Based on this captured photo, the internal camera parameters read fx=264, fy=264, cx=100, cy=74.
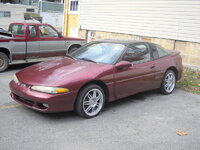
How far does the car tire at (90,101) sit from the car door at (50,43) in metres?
5.25

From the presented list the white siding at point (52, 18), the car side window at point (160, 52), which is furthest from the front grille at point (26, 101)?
the white siding at point (52, 18)

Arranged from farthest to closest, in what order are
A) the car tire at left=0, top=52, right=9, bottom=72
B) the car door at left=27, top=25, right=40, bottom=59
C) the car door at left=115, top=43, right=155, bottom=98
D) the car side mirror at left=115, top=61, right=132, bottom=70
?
the car door at left=27, top=25, right=40, bottom=59
the car tire at left=0, top=52, right=9, bottom=72
the car door at left=115, top=43, right=155, bottom=98
the car side mirror at left=115, top=61, right=132, bottom=70

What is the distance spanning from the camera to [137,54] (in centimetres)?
596

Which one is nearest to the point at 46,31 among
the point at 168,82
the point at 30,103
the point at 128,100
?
the point at 128,100

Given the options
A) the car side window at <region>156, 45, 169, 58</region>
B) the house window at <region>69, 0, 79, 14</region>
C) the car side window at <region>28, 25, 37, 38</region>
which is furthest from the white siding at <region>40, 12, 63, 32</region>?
the car side window at <region>156, 45, 169, 58</region>

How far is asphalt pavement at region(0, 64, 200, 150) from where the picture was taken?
12.7 ft

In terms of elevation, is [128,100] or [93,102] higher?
[93,102]

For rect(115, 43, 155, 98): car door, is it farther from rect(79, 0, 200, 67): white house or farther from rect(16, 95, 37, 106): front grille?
rect(79, 0, 200, 67): white house

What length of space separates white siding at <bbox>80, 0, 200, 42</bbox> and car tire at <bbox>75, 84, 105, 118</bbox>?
242 inches

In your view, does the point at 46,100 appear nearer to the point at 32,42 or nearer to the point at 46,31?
the point at 32,42

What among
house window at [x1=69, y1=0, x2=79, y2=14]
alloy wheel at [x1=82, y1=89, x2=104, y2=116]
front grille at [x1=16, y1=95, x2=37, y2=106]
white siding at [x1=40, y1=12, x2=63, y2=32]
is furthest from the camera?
white siding at [x1=40, y1=12, x2=63, y2=32]

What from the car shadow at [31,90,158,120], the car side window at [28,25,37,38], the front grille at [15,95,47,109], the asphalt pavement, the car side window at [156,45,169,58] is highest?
the car side window at [28,25,37,38]

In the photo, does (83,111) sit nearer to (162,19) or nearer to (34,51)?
(34,51)

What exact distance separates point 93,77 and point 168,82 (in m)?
2.71
